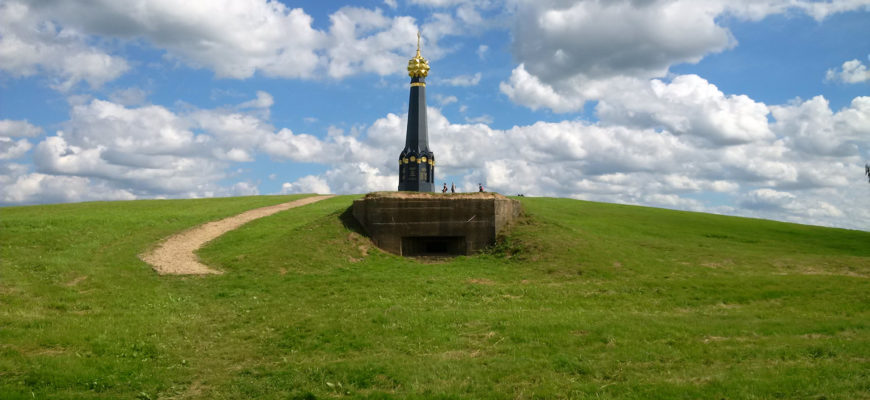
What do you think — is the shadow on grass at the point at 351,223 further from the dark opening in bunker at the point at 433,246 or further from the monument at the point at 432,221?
the dark opening in bunker at the point at 433,246

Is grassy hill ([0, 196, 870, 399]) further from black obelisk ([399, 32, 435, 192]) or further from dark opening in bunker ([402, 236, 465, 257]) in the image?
black obelisk ([399, 32, 435, 192])

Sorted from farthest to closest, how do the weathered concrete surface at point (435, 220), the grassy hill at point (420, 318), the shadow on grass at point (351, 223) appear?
the shadow on grass at point (351, 223) → the weathered concrete surface at point (435, 220) → the grassy hill at point (420, 318)

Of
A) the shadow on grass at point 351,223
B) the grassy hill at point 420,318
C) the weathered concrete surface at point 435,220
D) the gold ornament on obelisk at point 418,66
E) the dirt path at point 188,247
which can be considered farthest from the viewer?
the gold ornament on obelisk at point 418,66


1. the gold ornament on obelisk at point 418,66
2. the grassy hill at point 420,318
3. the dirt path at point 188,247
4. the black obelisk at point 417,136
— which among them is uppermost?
the gold ornament on obelisk at point 418,66

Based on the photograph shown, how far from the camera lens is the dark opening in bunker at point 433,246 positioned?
30.0 meters

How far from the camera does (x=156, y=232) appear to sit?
31.1 metres

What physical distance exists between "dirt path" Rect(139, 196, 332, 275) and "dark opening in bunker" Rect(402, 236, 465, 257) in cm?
1016

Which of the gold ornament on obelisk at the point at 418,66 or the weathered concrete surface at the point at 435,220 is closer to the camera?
the weathered concrete surface at the point at 435,220

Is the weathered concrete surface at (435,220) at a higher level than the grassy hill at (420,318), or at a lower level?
higher

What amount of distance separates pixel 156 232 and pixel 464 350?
24.1 meters

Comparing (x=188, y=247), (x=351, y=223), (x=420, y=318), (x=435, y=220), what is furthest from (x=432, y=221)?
(x=420, y=318)

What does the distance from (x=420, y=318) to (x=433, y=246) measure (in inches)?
595

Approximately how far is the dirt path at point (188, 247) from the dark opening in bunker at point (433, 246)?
10161 millimetres

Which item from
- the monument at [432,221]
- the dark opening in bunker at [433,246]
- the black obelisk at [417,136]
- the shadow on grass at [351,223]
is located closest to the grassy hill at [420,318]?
the shadow on grass at [351,223]
